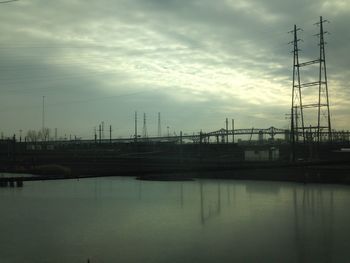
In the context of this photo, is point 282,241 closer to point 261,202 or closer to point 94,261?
point 94,261

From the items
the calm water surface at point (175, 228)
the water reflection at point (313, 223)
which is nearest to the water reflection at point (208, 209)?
the calm water surface at point (175, 228)

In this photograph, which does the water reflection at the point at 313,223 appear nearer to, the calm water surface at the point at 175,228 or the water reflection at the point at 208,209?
the calm water surface at the point at 175,228

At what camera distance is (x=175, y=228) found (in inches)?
649

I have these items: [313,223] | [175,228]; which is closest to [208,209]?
[313,223]

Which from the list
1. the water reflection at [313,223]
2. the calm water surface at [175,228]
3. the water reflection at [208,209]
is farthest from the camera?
the water reflection at [208,209]

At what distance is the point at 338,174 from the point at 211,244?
25.7 m

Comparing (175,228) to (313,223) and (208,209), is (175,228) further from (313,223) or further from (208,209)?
(208,209)

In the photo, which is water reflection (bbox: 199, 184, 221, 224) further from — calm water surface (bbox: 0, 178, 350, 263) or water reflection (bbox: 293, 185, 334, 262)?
water reflection (bbox: 293, 185, 334, 262)

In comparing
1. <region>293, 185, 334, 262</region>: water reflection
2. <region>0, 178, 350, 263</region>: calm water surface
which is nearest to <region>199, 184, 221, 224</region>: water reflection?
<region>0, 178, 350, 263</region>: calm water surface

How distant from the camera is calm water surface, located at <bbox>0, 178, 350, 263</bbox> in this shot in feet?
41.8

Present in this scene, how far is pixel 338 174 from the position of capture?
122ft

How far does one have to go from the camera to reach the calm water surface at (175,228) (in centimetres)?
1275

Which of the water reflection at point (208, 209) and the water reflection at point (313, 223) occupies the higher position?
the water reflection at point (208, 209)

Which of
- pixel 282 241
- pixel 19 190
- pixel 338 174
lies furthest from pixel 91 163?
pixel 282 241
